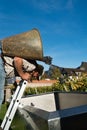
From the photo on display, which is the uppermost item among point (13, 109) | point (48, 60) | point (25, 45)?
point (25, 45)

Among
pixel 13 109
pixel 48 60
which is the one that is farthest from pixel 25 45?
pixel 13 109

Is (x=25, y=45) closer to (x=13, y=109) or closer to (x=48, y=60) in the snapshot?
(x=48, y=60)

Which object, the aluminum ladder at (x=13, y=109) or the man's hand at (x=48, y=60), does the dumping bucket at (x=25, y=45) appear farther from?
the aluminum ladder at (x=13, y=109)

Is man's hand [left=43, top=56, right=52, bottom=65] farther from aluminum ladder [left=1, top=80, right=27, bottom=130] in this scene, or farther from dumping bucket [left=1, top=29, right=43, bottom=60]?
aluminum ladder [left=1, top=80, right=27, bottom=130]

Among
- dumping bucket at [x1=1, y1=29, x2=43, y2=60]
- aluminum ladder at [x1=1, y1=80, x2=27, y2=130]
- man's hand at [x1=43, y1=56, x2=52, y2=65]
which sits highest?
dumping bucket at [x1=1, y1=29, x2=43, y2=60]

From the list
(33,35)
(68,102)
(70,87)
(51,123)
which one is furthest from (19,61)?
(70,87)

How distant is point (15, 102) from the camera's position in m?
3.44

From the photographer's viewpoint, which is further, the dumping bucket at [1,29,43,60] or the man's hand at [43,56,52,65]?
the man's hand at [43,56,52,65]

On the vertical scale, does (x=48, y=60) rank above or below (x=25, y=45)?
below

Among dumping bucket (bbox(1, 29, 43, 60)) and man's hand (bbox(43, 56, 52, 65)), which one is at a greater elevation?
dumping bucket (bbox(1, 29, 43, 60))

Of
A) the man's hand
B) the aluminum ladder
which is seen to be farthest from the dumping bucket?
the aluminum ladder

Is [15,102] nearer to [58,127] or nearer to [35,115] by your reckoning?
[35,115]

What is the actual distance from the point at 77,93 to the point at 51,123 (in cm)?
319

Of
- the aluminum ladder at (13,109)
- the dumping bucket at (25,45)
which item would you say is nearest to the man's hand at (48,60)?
the dumping bucket at (25,45)
